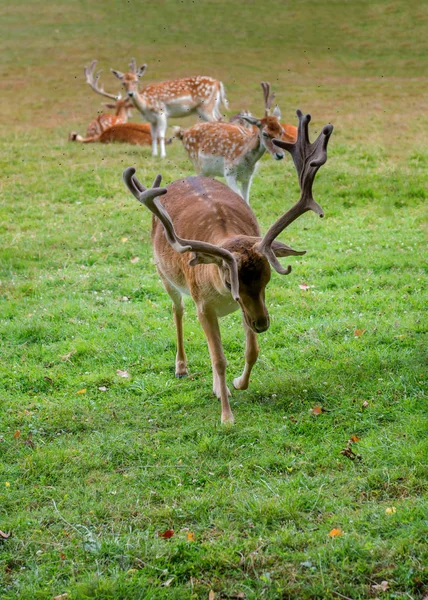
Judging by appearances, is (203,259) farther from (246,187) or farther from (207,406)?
(246,187)

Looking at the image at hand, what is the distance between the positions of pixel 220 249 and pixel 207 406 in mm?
1319

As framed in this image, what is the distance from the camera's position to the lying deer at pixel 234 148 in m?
10.1

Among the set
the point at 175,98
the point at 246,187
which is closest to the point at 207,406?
the point at 246,187

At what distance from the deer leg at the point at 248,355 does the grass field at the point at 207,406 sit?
0.12m

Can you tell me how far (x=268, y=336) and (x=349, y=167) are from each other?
617 centimetres

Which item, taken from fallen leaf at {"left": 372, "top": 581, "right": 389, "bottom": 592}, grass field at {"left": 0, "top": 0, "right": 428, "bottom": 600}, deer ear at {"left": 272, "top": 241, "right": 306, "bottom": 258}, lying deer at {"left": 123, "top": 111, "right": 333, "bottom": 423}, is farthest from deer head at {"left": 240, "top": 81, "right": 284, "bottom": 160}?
fallen leaf at {"left": 372, "top": 581, "right": 389, "bottom": 592}

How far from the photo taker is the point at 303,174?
15.6 feet

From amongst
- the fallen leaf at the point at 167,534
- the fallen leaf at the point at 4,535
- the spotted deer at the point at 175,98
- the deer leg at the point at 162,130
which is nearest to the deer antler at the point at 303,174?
the fallen leaf at the point at 167,534

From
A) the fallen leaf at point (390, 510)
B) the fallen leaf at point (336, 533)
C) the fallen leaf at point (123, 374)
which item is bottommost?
the fallen leaf at point (123, 374)

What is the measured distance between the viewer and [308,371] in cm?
533

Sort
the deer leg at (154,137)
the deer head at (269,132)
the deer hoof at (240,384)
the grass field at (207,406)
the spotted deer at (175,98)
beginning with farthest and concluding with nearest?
the spotted deer at (175,98), the deer leg at (154,137), the deer head at (269,132), the deer hoof at (240,384), the grass field at (207,406)

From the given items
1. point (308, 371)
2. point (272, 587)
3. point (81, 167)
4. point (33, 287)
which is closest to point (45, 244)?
point (33, 287)

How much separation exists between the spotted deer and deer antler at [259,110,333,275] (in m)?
10.1

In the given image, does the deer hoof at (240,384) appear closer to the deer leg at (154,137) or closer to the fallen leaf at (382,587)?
the fallen leaf at (382,587)
